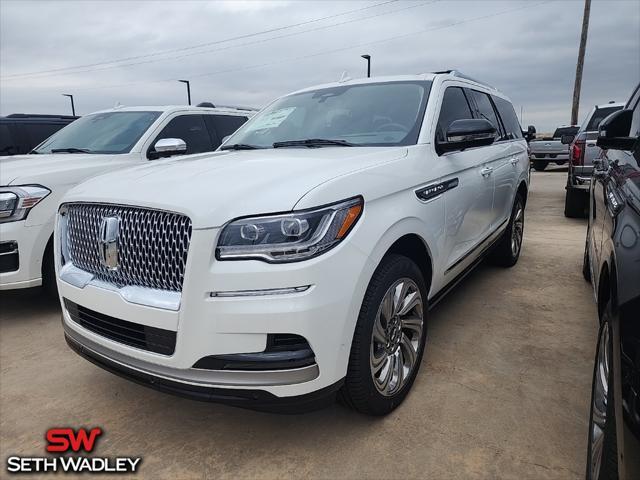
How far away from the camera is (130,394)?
283cm

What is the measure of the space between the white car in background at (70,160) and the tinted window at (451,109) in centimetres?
242

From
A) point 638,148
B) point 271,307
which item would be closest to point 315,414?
point 271,307

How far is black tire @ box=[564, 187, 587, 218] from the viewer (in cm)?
795

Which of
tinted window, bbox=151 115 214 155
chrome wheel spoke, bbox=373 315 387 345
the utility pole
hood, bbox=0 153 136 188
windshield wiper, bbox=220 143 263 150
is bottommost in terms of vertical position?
chrome wheel spoke, bbox=373 315 387 345

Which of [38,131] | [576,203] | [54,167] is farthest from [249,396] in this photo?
[576,203]

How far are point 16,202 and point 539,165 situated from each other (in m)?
18.1

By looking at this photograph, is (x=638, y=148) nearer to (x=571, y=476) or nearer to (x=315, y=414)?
(x=571, y=476)

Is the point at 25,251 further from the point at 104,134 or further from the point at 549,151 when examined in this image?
the point at 549,151

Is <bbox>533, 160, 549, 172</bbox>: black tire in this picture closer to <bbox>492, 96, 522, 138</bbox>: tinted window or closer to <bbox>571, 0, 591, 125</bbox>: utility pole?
<bbox>571, 0, 591, 125</bbox>: utility pole

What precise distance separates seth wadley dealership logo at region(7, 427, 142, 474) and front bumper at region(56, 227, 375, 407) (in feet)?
1.73

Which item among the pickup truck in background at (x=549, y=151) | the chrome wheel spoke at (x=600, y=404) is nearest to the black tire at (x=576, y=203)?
the chrome wheel spoke at (x=600, y=404)

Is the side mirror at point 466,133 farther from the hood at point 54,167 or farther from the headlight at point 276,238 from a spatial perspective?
the hood at point 54,167

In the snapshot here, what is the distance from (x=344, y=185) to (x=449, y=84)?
72.8 inches

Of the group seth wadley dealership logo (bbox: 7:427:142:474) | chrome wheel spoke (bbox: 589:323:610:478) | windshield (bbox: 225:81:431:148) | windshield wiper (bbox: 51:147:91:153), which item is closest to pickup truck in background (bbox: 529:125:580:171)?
windshield (bbox: 225:81:431:148)
